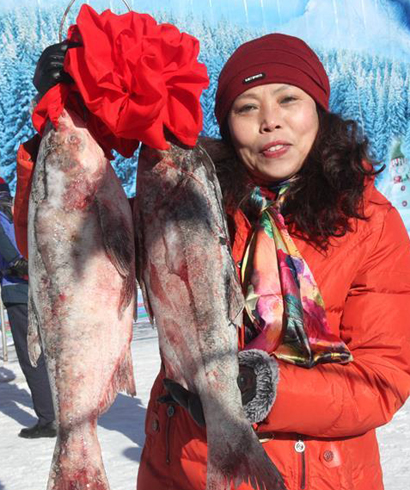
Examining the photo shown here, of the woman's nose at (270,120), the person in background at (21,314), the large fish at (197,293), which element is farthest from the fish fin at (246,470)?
the person in background at (21,314)

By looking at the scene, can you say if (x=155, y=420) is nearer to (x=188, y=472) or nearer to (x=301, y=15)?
(x=188, y=472)

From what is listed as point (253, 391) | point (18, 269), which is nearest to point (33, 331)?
point (253, 391)

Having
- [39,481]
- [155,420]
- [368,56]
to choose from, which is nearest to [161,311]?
[155,420]

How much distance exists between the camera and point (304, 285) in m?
1.87

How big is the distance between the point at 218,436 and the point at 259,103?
0.97 m

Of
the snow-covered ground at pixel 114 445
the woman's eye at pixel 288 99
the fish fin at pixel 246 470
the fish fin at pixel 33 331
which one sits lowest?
the snow-covered ground at pixel 114 445

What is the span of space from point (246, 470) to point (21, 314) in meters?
4.68

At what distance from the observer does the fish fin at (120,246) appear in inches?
64.9

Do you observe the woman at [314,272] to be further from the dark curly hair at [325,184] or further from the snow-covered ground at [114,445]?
the snow-covered ground at [114,445]

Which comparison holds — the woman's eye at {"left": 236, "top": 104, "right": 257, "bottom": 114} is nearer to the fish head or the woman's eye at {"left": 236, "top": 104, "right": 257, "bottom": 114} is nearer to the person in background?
the fish head

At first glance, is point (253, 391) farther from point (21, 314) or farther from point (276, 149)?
point (21, 314)

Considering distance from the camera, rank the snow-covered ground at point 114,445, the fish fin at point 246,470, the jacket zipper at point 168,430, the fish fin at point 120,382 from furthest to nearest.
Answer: the snow-covered ground at point 114,445 → the jacket zipper at point 168,430 → the fish fin at point 120,382 → the fish fin at point 246,470

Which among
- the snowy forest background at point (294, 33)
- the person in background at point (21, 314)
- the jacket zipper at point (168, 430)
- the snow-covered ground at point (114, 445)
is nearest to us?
the jacket zipper at point (168, 430)

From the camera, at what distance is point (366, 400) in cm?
179
